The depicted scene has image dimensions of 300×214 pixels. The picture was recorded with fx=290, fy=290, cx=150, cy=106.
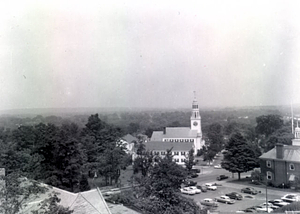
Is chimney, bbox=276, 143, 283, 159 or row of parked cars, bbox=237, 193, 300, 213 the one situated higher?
chimney, bbox=276, 143, 283, 159

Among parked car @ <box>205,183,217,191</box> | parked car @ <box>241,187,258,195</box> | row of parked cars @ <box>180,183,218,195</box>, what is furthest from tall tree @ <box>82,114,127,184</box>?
parked car @ <box>241,187,258,195</box>

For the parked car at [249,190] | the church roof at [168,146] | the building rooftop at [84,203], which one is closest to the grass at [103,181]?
the church roof at [168,146]

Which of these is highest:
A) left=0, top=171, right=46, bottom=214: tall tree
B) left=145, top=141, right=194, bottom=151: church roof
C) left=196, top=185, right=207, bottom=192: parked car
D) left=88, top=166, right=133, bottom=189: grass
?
left=0, top=171, right=46, bottom=214: tall tree

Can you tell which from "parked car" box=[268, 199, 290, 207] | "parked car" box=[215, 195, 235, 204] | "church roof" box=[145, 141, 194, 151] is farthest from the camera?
"church roof" box=[145, 141, 194, 151]

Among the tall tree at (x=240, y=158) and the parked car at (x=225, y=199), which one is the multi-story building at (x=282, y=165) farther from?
the parked car at (x=225, y=199)

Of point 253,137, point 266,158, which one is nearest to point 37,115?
point 253,137

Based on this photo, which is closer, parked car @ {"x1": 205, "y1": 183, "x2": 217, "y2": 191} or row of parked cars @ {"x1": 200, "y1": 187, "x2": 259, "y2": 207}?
row of parked cars @ {"x1": 200, "y1": 187, "x2": 259, "y2": 207}

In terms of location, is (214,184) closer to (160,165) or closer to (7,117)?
(160,165)

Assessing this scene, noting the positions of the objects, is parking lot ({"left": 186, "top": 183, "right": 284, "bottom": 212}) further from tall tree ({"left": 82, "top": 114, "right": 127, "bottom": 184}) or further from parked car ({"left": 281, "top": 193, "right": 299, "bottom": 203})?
tall tree ({"left": 82, "top": 114, "right": 127, "bottom": 184})

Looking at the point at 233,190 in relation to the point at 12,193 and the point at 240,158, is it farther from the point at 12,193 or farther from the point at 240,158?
the point at 12,193
